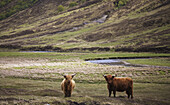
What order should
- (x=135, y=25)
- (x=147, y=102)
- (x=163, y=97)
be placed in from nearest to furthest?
(x=147, y=102), (x=163, y=97), (x=135, y=25)

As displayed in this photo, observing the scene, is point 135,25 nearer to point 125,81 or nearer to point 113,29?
point 113,29

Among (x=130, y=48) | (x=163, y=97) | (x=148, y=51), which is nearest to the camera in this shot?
(x=163, y=97)

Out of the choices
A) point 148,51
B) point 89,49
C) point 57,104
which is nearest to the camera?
point 57,104

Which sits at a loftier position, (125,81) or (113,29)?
(113,29)

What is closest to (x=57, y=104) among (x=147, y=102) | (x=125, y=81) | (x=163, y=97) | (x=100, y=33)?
(x=125, y=81)

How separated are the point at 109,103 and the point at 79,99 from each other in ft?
9.98

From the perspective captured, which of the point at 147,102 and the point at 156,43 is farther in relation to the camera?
the point at 156,43

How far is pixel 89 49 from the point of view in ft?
468

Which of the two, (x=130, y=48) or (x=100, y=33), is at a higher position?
(x=100, y=33)

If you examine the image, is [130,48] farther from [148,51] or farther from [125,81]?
[125,81]

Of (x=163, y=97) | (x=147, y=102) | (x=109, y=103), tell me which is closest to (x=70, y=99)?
(x=109, y=103)

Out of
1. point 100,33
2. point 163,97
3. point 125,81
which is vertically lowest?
point 163,97

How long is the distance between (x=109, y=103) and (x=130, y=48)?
363ft

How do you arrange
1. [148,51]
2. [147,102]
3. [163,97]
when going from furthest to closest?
[148,51], [163,97], [147,102]
